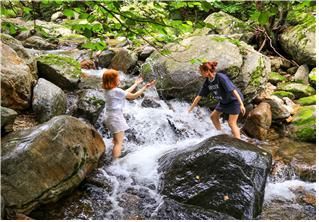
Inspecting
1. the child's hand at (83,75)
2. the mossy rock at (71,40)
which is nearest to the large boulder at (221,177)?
the child's hand at (83,75)

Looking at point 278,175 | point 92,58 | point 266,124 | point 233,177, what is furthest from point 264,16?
point 92,58

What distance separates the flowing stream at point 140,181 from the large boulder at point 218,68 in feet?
2.73

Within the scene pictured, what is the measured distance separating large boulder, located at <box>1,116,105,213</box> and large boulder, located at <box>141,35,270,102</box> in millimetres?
4027

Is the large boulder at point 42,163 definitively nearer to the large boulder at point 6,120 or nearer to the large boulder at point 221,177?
the large boulder at point 6,120

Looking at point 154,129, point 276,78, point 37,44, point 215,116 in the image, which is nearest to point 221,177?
point 215,116

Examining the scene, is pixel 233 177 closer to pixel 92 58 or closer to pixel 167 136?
pixel 167 136

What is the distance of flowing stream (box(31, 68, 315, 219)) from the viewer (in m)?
4.23

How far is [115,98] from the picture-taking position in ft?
17.2

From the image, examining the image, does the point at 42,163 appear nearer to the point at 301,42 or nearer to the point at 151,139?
the point at 151,139

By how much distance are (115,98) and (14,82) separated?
1.99m

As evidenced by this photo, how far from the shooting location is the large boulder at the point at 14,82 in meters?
5.66

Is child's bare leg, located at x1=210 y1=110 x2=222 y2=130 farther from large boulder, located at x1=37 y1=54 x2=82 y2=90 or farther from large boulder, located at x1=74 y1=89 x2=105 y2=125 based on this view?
large boulder, located at x1=37 y1=54 x2=82 y2=90

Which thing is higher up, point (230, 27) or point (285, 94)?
point (230, 27)

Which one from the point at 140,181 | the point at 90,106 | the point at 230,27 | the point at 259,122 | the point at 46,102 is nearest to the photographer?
the point at 140,181
